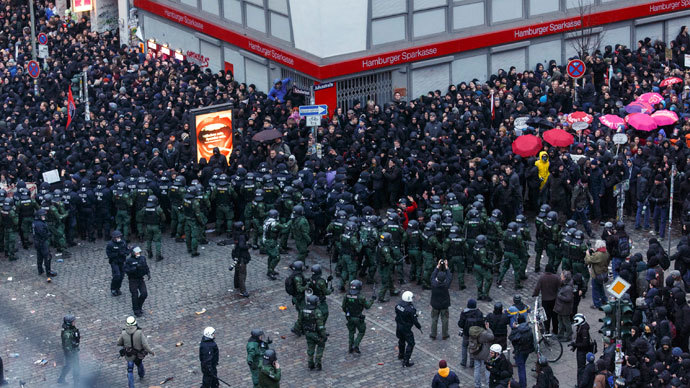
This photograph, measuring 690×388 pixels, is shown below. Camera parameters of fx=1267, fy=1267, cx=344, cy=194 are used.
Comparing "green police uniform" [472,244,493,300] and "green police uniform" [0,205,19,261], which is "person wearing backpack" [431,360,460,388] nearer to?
"green police uniform" [472,244,493,300]

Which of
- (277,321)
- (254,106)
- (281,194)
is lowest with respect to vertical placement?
(277,321)

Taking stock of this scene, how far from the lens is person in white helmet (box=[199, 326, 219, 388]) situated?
2330cm

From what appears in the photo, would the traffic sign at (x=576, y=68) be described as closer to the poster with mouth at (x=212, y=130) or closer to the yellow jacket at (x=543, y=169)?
the yellow jacket at (x=543, y=169)

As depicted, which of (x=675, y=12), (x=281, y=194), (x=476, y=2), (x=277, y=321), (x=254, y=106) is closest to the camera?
(x=277, y=321)

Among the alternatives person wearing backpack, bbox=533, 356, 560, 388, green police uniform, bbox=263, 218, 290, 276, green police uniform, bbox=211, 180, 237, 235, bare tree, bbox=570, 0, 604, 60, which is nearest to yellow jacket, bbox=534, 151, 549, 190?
green police uniform, bbox=263, 218, 290, 276

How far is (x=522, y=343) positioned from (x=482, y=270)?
394cm

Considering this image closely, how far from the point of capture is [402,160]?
3278 centimetres

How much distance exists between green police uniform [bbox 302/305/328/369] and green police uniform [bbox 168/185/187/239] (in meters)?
7.24

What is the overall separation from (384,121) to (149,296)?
9.89m

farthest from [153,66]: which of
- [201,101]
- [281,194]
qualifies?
[281,194]

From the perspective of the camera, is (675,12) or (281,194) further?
(675,12)

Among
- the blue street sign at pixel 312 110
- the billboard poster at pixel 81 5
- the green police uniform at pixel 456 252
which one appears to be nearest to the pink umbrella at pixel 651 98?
the blue street sign at pixel 312 110

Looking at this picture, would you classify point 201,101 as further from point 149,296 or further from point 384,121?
point 149,296

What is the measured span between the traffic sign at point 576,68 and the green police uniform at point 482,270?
1136 centimetres
